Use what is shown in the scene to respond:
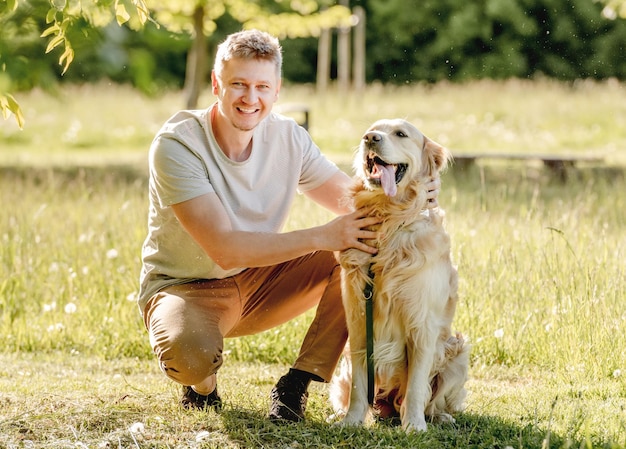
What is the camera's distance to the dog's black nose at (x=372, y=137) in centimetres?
332

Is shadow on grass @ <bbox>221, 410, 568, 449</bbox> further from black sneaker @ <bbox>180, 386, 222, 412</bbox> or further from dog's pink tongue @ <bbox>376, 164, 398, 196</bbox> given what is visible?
dog's pink tongue @ <bbox>376, 164, 398, 196</bbox>

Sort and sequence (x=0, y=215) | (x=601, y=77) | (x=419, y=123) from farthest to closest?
1. (x=601, y=77)
2. (x=419, y=123)
3. (x=0, y=215)

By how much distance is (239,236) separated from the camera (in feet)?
11.4

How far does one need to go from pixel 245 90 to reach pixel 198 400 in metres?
1.32

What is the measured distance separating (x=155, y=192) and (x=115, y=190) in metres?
4.36

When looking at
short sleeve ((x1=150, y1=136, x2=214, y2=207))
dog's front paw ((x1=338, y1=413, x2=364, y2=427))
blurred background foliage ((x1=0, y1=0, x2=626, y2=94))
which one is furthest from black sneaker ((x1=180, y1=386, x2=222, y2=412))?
blurred background foliage ((x1=0, y1=0, x2=626, y2=94))

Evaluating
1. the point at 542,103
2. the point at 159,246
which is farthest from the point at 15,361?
the point at 542,103

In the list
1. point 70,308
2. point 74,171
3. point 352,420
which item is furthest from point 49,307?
point 74,171

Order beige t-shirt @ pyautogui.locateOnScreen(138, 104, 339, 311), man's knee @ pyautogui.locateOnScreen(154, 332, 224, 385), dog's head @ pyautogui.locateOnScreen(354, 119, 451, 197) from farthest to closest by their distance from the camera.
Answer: beige t-shirt @ pyautogui.locateOnScreen(138, 104, 339, 311) < man's knee @ pyautogui.locateOnScreen(154, 332, 224, 385) < dog's head @ pyautogui.locateOnScreen(354, 119, 451, 197)

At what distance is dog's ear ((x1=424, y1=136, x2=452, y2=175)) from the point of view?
3535 mm

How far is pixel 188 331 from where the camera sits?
3506mm

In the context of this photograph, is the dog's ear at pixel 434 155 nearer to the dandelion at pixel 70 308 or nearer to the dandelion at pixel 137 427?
the dandelion at pixel 137 427

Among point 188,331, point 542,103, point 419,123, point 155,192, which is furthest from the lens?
point 542,103

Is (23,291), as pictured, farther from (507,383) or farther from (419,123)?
(419,123)
